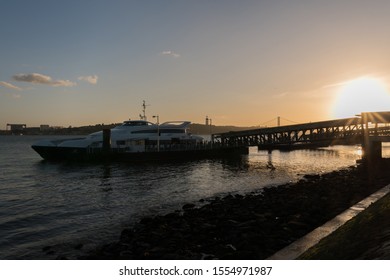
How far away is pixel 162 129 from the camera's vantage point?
67.6 metres

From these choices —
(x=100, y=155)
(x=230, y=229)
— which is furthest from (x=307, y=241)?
(x=100, y=155)

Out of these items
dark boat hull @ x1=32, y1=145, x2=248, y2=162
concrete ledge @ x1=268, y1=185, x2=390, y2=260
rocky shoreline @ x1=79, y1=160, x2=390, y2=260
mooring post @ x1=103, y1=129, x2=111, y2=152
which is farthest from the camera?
mooring post @ x1=103, y1=129, x2=111, y2=152

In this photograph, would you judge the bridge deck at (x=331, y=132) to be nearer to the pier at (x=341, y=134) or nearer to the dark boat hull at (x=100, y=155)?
the pier at (x=341, y=134)

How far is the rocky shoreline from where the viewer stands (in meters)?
12.5

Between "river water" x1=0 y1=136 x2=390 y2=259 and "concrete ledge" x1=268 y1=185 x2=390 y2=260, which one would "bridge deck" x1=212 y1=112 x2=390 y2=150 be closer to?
"river water" x1=0 y1=136 x2=390 y2=259

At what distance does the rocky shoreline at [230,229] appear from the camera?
1252 cm

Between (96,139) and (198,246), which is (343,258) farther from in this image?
(96,139)

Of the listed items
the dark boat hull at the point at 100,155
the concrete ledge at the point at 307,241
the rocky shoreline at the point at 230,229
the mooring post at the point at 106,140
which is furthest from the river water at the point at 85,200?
the mooring post at the point at 106,140

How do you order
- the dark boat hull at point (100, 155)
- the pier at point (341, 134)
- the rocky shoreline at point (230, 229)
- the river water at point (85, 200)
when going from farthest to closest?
the dark boat hull at point (100, 155) → the pier at point (341, 134) → the river water at point (85, 200) → the rocky shoreline at point (230, 229)

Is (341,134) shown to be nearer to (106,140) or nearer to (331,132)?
(331,132)

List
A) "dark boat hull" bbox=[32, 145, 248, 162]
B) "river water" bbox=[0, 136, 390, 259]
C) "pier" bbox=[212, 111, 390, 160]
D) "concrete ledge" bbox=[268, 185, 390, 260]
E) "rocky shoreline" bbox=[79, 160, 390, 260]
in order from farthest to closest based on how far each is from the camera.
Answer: "dark boat hull" bbox=[32, 145, 248, 162]
"pier" bbox=[212, 111, 390, 160]
"river water" bbox=[0, 136, 390, 259]
"rocky shoreline" bbox=[79, 160, 390, 260]
"concrete ledge" bbox=[268, 185, 390, 260]

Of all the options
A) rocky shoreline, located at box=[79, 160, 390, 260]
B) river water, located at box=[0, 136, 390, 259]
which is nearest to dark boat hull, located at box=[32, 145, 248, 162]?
river water, located at box=[0, 136, 390, 259]

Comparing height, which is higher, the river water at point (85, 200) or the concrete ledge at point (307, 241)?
the concrete ledge at point (307, 241)

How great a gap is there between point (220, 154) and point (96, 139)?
26.9m
